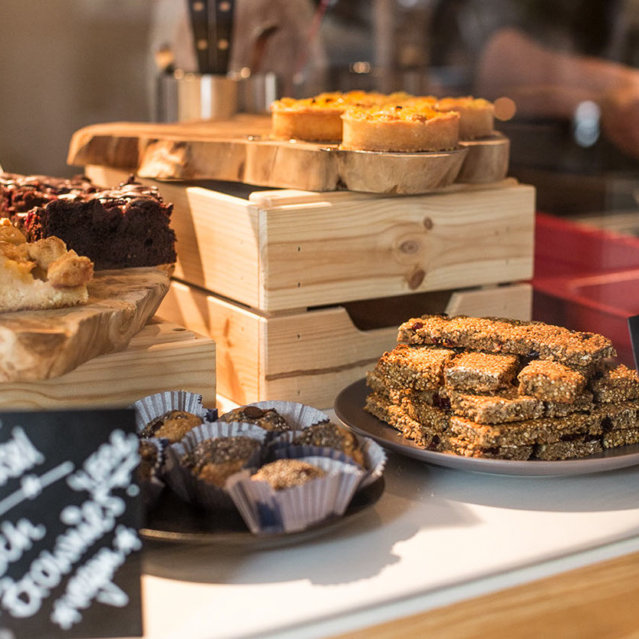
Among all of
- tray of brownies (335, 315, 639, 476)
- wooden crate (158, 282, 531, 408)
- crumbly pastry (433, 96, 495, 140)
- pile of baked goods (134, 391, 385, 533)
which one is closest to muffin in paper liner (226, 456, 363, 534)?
pile of baked goods (134, 391, 385, 533)

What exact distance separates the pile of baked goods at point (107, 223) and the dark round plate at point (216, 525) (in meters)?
0.49

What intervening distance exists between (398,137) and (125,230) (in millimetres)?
429

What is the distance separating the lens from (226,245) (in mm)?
1511

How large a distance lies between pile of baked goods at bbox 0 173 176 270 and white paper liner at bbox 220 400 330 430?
0.37 m

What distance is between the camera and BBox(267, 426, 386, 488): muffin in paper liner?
41.2 inches

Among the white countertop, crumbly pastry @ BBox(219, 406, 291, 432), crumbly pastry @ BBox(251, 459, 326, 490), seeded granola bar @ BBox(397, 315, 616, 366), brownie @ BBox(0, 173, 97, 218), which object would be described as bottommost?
the white countertop

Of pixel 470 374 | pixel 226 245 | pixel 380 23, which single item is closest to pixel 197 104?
pixel 226 245

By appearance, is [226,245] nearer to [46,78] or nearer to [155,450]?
[155,450]

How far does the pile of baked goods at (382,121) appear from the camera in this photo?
4.63 feet

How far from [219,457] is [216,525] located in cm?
7

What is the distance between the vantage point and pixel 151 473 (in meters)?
1.04

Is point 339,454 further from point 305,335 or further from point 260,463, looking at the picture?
point 305,335

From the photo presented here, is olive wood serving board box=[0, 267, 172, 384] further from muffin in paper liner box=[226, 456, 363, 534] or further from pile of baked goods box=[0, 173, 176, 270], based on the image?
muffin in paper liner box=[226, 456, 363, 534]

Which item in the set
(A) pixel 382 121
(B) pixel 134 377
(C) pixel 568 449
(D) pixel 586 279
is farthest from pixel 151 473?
(D) pixel 586 279
